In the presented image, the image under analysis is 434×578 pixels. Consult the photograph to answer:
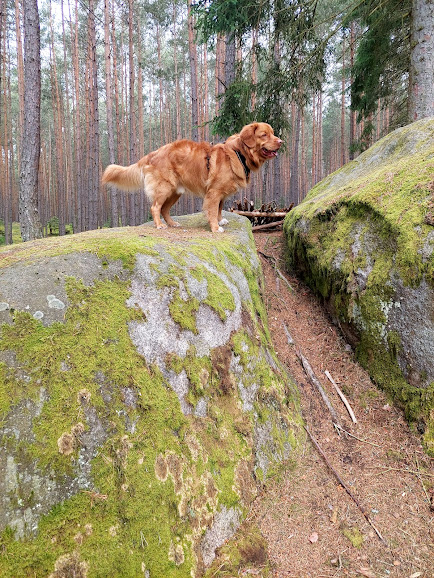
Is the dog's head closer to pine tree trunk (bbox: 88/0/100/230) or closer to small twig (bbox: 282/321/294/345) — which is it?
small twig (bbox: 282/321/294/345)

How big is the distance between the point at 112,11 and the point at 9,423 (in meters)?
22.2

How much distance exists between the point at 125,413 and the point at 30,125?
777cm

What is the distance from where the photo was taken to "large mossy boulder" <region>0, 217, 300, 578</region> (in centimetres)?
156

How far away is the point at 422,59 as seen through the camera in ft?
20.8

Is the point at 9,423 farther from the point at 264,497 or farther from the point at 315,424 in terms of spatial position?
the point at 315,424

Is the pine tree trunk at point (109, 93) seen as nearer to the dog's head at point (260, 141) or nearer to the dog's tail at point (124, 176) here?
the dog's tail at point (124, 176)

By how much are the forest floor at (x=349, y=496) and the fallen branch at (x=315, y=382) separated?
4cm

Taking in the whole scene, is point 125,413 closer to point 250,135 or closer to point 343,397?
point 343,397

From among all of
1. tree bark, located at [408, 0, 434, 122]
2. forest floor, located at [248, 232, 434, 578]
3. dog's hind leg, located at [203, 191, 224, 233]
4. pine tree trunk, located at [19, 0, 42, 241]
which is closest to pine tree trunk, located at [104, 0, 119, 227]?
pine tree trunk, located at [19, 0, 42, 241]

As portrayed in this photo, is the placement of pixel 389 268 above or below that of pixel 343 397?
above

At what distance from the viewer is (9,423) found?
5.29 feet

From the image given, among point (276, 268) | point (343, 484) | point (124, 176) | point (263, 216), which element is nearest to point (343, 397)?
point (343, 484)

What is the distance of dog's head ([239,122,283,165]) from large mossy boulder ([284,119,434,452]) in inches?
45.5

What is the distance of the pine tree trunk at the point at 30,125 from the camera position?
23.1 feet
